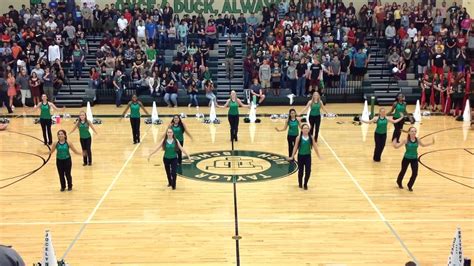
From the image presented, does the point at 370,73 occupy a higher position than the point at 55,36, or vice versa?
the point at 55,36

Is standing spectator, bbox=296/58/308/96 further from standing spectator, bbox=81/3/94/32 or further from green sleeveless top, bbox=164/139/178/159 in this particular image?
green sleeveless top, bbox=164/139/178/159

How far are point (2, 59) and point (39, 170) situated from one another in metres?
14.2

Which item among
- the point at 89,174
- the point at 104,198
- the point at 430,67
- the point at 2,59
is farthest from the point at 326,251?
the point at 2,59

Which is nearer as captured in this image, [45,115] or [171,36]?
[45,115]

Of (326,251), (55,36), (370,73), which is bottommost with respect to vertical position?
(326,251)

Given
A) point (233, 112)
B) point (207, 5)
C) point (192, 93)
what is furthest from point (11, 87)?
point (207, 5)

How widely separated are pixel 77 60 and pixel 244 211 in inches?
762

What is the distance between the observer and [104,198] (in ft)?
43.4

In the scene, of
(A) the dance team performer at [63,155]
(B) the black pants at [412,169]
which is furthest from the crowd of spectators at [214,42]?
(A) the dance team performer at [63,155]

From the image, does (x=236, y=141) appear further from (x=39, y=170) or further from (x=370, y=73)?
(x=370, y=73)

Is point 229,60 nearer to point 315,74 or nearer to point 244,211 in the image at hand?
point 315,74

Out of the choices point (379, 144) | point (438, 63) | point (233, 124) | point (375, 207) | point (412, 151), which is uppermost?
point (438, 63)

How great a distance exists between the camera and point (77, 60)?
28.8 meters

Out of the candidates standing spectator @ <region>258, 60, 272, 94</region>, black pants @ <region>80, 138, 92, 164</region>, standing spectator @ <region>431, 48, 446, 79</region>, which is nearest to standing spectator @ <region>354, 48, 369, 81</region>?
standing spectator @ <region>431, 48, 446, 79</region>
